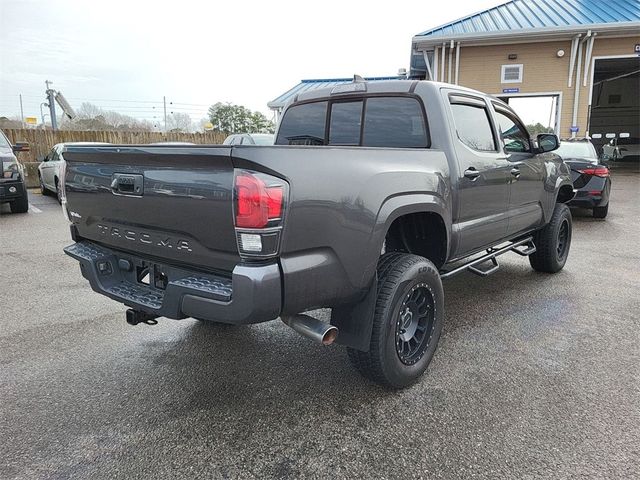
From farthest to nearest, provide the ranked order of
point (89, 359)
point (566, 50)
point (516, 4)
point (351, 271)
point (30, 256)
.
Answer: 1. point (516, 4)
2. point (566, 50)
3. point (30, 256)
4. point (89, 359)
5. point (351, 271)

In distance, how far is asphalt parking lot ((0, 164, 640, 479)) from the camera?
226cm

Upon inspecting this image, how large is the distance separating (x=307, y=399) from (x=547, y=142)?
3.40 metres

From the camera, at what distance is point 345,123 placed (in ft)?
12.7

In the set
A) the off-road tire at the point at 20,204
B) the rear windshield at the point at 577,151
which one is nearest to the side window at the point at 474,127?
the rear windshield at the point at 577,151

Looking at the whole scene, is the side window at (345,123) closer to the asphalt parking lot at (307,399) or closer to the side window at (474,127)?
the side window at (474,127)

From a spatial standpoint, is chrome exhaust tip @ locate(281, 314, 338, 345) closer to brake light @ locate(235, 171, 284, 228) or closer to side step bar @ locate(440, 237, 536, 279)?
brake light @ locate(235, 171, 284, 228)

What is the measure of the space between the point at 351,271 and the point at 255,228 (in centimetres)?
64

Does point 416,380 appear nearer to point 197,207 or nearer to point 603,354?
point 603,354

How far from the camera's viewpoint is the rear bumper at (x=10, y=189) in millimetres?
9508

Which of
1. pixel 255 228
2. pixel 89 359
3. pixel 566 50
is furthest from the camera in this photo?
pixel 566 50

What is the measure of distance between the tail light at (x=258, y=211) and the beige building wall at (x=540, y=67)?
15.1 metres

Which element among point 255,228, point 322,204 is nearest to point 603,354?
point 322,204

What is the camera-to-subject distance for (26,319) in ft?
13.5

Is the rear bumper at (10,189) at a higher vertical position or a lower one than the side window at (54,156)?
lower
